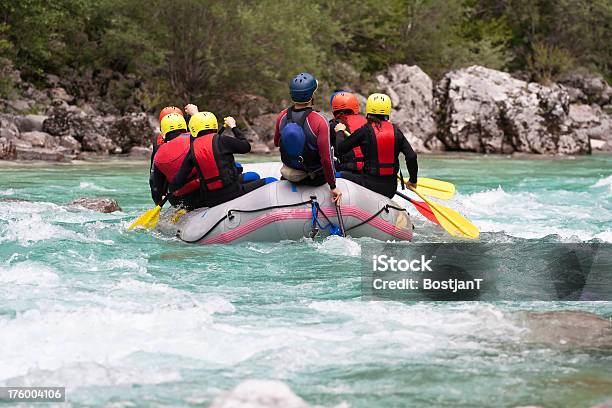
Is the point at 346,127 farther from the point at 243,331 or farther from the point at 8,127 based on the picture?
the point at 8,127

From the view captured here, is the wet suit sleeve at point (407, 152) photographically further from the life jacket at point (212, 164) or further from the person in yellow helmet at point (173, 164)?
the person in yellow helmet at point (173, 164)

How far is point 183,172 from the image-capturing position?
759 cm

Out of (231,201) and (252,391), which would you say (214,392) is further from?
(231,201)

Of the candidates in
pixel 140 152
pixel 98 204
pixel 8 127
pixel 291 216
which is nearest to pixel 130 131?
pixel 140 152

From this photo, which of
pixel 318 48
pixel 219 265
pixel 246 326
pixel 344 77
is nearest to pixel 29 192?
pixel 219 265

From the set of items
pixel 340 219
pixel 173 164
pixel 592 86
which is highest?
pixel 592 86

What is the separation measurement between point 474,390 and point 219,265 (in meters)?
3.14

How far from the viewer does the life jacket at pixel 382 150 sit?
782 centimetres

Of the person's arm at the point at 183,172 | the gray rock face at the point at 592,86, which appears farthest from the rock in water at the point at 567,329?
the gray rock face at the point at 592,86

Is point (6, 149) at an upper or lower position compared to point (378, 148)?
lower

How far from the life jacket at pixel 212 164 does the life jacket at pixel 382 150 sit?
119 centimetres

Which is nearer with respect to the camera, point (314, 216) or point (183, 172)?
point (314, 216)

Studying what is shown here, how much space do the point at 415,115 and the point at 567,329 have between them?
60.0 feet

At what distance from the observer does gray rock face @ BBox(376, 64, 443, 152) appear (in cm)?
2203
